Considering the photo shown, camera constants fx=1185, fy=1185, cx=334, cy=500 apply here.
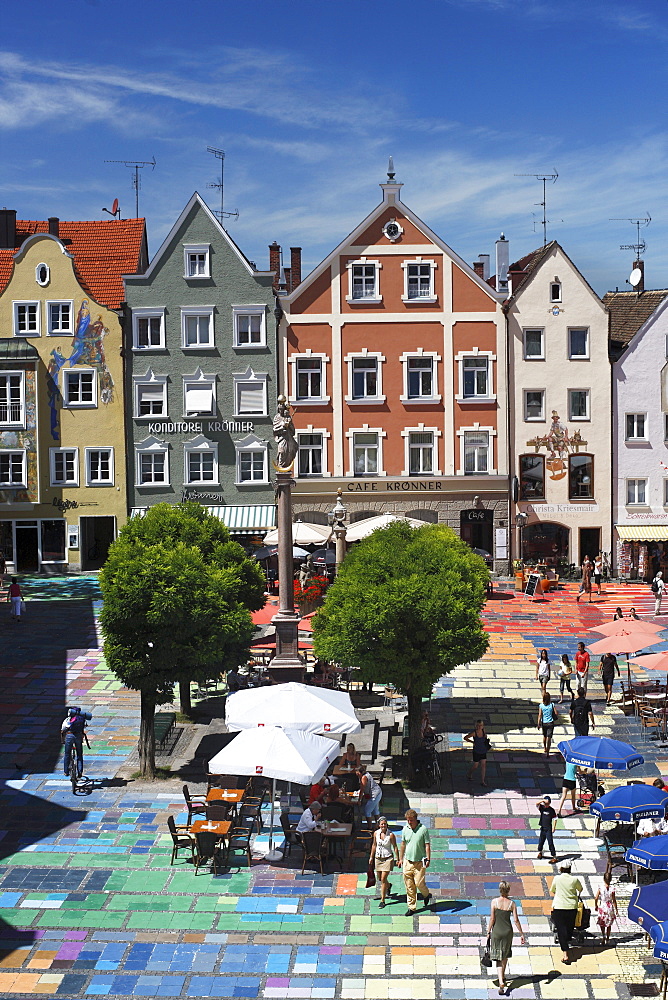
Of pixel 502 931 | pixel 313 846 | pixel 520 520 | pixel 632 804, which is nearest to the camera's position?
pixel 502 931

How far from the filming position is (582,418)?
5369 centimetres

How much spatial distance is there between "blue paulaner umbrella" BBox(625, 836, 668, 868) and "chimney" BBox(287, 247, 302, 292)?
43.2 m

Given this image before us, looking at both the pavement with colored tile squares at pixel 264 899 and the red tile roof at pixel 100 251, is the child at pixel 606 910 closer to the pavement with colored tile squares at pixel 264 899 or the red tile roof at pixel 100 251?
the pavement with colored tile squares at pixel 264 899

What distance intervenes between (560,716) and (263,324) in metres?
28.1

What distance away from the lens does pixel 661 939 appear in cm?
1518

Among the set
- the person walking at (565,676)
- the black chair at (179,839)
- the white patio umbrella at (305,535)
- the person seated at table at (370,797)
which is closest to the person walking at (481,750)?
the person seated at table at (370,797)

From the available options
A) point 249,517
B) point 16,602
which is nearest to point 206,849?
point 16,602

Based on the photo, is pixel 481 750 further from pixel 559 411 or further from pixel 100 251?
pixel 100 251

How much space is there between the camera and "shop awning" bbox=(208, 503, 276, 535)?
5256cm

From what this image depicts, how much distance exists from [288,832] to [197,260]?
3649 centimetres

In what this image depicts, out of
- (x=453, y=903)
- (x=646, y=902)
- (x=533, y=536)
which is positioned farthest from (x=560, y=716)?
(x=533, y=536)

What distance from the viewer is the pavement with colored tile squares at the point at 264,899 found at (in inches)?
653

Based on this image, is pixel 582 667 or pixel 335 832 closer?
pixel 335 832

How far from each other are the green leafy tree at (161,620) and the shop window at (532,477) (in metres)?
29.1
